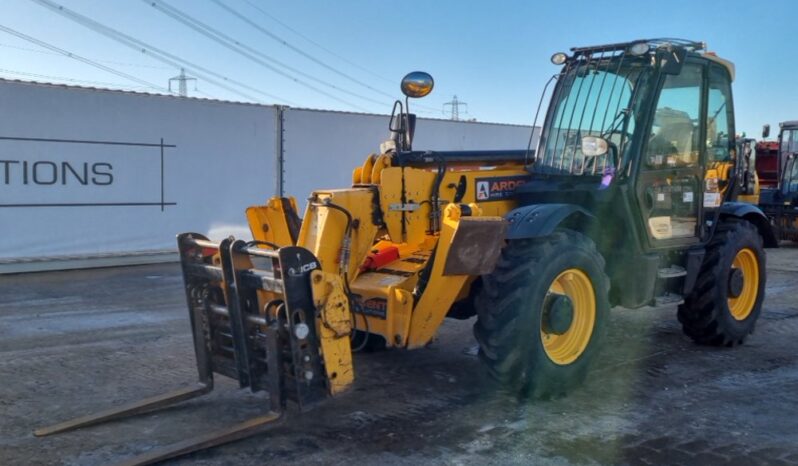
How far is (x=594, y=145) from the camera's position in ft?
19.0

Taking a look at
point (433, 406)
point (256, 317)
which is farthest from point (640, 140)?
point (256, 317)

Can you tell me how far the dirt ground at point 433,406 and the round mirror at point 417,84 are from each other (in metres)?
2.17

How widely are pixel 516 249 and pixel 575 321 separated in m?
0.85

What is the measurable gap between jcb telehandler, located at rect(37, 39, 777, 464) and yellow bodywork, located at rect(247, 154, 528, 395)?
0.04 feet

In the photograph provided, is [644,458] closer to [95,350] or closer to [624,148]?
[624,148]

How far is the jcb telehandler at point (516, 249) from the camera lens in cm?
448

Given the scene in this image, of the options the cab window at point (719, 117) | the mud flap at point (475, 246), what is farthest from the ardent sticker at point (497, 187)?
the cab window at point (719, 117)

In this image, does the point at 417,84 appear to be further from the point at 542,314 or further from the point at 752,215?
the point at 752,215

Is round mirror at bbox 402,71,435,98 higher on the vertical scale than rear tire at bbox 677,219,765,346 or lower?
higher

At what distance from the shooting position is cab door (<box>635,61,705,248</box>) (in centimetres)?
618

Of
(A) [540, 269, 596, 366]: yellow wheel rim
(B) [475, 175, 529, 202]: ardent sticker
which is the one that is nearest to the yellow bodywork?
(B) [475, 175, 529, 202]: ardent sticker

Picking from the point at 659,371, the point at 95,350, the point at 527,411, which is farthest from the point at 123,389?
the point at 659,371

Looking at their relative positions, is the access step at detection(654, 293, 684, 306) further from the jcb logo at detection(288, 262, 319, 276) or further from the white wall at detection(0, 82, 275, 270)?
the white wall at detection(0, 82, 275, 270)

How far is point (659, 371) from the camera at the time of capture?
6.07 metres
